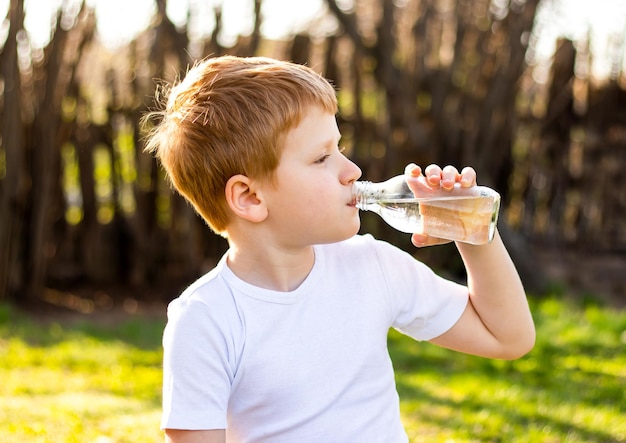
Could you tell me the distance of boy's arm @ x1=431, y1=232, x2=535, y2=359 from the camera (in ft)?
6.32

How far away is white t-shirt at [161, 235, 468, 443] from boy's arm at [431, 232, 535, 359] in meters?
0.19

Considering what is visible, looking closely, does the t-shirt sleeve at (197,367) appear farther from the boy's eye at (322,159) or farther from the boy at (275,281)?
the boy's eye at (322,159)

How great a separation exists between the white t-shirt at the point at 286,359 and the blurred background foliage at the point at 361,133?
3.51 metres

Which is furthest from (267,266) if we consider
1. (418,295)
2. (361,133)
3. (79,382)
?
(361,133)

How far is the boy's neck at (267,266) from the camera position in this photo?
187 cm

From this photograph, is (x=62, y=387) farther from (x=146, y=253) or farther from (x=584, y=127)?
(x=584, y=127)

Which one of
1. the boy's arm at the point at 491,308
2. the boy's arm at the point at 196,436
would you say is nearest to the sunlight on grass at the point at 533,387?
the boy's arm at the point at 491,308

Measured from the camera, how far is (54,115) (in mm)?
5207

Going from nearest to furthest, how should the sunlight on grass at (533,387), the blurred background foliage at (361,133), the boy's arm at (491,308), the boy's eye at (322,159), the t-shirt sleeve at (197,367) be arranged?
the t-shirt sleeve at (197,367), the boy's eye at (322,159), the boy's arm at (491,308), the sunlight on grass at (533,387), the blurred background foliage at (361,133)

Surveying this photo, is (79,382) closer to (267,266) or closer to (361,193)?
(267,266)

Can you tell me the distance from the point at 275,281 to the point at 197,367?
271mm

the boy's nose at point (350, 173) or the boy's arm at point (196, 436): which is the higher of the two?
the boy's nose at point (350, 173)

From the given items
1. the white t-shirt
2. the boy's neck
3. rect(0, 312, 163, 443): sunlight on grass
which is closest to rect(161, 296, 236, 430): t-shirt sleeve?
the white t-shirt

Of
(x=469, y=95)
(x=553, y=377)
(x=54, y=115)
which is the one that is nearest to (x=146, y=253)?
(x=54, y=115)
